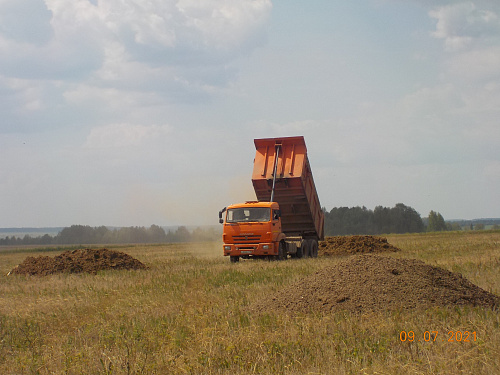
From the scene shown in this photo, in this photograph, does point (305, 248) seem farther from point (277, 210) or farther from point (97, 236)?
point (97, 236)

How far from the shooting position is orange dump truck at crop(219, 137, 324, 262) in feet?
75.1

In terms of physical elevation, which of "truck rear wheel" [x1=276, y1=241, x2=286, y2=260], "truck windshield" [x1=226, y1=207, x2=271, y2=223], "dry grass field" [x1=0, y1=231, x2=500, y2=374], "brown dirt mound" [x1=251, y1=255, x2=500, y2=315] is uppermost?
"truck windshield" [x1=226, y1=207, x2=271, y2=223]

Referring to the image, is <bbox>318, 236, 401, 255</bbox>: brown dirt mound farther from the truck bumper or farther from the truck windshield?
the truck windshield

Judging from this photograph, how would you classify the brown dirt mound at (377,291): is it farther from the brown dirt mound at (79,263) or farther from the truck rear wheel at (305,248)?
the truck rear wheel at (305,248)

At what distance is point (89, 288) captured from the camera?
1570 cm

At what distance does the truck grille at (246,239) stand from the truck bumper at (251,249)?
15 centimetres

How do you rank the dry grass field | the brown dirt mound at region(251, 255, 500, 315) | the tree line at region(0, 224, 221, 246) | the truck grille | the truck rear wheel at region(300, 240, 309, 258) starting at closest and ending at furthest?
the dry grass field → the brown dirt mound at region(251, 255, 500, 315) → the truck grille → the truck rear wheel at region(300, 240, 309, 258) → the tree line at region(0, 224, 221, 246)

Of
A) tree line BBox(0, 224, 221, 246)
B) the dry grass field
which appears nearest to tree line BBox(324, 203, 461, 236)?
tree line BBox(0, 224, 221, 246)

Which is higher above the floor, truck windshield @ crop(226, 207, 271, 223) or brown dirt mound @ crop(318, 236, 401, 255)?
truck windshield @ crop(226, 207, 271, 223)

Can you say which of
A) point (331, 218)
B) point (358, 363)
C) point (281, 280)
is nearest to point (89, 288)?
point (281, 280)

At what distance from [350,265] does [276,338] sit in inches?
169

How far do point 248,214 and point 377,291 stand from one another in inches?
Result: 516

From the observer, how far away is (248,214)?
76.1 feet

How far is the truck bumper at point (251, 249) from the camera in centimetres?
2264
